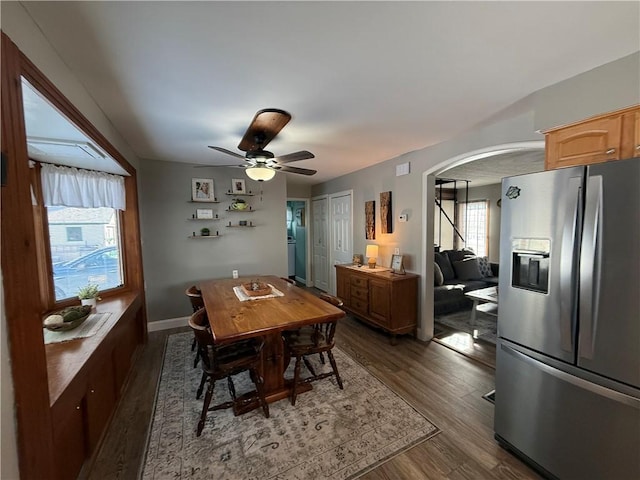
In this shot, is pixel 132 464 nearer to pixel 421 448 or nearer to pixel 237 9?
pixel 421 448

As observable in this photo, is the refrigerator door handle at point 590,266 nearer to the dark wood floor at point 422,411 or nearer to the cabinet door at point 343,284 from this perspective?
the dark wood floor at point 422,411

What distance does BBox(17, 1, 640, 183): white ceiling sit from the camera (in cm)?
116

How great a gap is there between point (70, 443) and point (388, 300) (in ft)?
9.76

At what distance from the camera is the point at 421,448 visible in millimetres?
1771

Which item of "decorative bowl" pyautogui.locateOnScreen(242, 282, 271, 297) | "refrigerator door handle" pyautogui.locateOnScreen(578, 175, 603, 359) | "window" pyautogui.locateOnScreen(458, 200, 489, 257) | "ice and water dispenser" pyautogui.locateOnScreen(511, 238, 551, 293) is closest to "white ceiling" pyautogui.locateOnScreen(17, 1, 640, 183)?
"refrigerator door handle" pyautogui.locateOnScreen(578, 175, 603, 359)

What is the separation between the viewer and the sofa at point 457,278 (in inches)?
171

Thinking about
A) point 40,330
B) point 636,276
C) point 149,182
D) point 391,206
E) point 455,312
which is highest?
point 149,182

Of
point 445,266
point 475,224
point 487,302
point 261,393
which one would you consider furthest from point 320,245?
point 261,393

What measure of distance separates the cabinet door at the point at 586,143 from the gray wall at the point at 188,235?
11.5 ft

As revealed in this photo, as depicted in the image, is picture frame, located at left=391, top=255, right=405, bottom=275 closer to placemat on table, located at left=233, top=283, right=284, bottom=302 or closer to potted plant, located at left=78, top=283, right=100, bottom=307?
placemat on table, located at left=233, top=283, right=284, bottom=302

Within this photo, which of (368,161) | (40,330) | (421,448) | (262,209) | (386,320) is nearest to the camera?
(40,330)

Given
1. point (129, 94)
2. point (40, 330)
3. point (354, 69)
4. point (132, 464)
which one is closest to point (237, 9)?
point (354, 69)

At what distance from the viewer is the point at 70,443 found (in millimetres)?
1492

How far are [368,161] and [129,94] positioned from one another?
9.84ft
